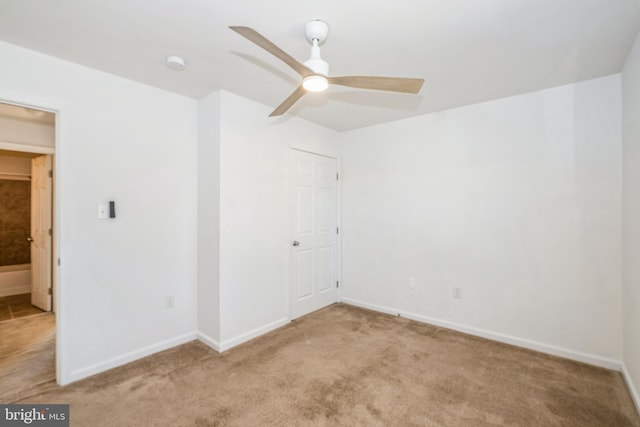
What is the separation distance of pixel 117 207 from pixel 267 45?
78.6 inches

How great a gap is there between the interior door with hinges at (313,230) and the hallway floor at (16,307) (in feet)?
11.2

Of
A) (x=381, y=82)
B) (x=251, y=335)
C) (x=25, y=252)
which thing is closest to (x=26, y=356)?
(x=251, y=335)

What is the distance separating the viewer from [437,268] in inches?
134

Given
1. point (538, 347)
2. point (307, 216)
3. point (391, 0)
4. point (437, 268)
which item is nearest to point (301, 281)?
point (307, 216)

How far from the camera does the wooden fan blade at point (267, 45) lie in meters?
1.34

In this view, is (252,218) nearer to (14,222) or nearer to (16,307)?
(16,307)

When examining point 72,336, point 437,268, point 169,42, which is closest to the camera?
point 169,42

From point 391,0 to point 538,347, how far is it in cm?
320

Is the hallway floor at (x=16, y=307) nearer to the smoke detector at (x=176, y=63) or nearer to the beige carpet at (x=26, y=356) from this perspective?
the beige carpet at (x=26, y=356)

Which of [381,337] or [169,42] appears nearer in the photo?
[169,42]

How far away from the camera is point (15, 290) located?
4625 mm

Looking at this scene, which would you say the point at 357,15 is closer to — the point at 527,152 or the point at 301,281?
the point at 527,152

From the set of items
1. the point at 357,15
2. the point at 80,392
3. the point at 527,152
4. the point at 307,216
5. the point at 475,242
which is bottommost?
the point at 80,392

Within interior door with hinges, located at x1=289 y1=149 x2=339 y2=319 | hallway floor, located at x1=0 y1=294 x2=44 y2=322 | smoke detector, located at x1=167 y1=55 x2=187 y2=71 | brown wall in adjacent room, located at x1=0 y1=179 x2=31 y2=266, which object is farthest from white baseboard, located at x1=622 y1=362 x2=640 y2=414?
brown wall in adjacent room, located at x1=0 y1=179 x2=31 y2=266
